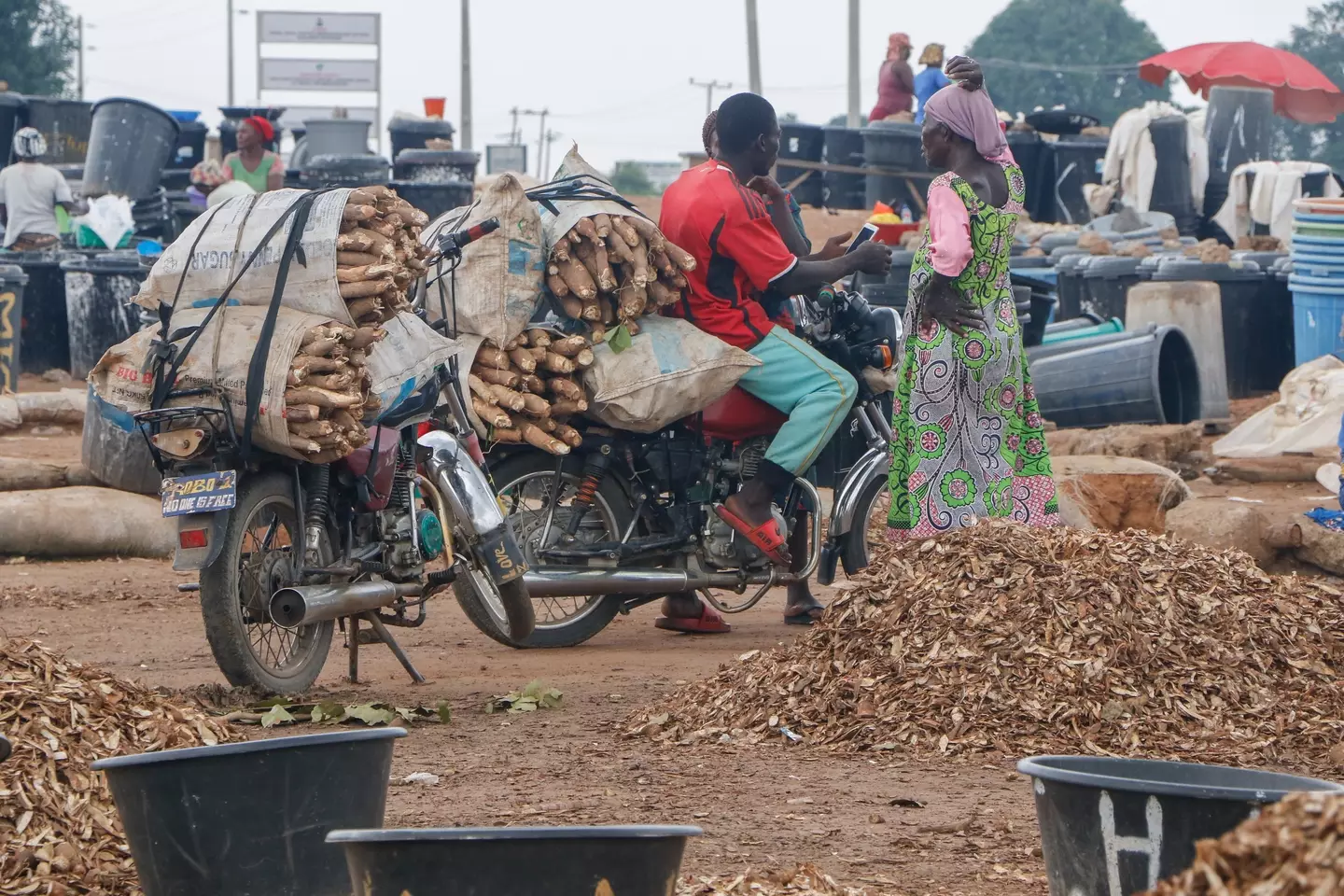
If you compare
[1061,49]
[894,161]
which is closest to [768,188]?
[894,161]

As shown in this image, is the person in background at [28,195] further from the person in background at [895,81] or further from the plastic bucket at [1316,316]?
the plastic bucket at [1316,316]

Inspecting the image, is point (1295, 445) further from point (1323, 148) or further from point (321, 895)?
point (1323, 148)

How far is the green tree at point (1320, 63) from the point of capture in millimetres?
55594

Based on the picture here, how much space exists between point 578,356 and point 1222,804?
4000 millimetres

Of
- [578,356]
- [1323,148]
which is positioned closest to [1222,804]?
[578,356]

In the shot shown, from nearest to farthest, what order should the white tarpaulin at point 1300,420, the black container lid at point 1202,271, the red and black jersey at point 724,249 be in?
the red and black jersey at point 724,249 → the white tarpaulin at point 1300,420 → the black container lid at point 1202,271

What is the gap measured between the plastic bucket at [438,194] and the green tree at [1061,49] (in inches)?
2254

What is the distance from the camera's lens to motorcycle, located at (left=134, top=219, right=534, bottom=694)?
17.6 ft

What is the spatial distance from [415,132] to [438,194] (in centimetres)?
405

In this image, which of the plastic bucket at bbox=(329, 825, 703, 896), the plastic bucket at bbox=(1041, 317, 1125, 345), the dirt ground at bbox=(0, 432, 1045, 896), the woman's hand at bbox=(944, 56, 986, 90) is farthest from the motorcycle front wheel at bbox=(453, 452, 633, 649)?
the plastic bucket at bbox=(1041, 317, 1125, 345)

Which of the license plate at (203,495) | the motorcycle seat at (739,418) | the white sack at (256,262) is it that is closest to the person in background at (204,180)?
the motorcycle seat at (739,418)

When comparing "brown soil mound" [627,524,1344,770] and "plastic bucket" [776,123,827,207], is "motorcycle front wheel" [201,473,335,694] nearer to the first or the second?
"brown soil mound" [627,524,1344,770]

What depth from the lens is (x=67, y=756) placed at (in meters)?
3.91

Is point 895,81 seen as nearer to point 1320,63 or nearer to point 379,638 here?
point 379,638
